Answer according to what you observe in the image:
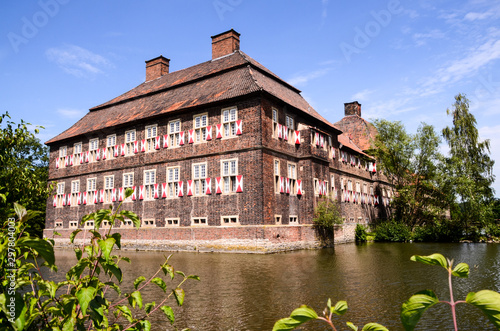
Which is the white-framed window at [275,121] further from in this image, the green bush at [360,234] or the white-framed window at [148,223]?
the green bush at [360,234]

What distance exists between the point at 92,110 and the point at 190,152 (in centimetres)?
1409

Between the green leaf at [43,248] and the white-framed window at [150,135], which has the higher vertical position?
the white-framed window at [150,135]

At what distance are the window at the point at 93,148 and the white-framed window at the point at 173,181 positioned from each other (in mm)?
8046

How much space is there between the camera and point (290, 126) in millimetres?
24031

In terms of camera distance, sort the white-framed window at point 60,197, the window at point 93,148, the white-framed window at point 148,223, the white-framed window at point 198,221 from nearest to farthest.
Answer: the white-framed window at point 198,221 → the white-framed window at point 148,223 → the window at point 93,148 → the white-framed window at point 60,197

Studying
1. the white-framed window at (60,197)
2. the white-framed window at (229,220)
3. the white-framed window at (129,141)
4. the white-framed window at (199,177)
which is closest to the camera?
the white-framed window at (229,220)

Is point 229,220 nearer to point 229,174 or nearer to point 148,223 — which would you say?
point 229,174

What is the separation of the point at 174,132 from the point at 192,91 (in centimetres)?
317

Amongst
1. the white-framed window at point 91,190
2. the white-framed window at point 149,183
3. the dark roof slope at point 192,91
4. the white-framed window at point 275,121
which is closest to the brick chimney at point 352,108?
the dark roof slope at point 192,91

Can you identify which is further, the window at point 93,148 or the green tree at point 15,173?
the window at point 93,148

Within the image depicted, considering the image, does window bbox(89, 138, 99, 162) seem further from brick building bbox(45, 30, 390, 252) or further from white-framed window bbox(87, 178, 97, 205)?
white-framed window bbox(87, 178, 97, 205)

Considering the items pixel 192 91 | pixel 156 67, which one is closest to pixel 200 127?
pixel 192 91

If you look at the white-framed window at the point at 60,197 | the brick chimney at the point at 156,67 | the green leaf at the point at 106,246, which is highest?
the brick chimney at the point at 156,67

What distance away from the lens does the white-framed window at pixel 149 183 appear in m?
24.8
